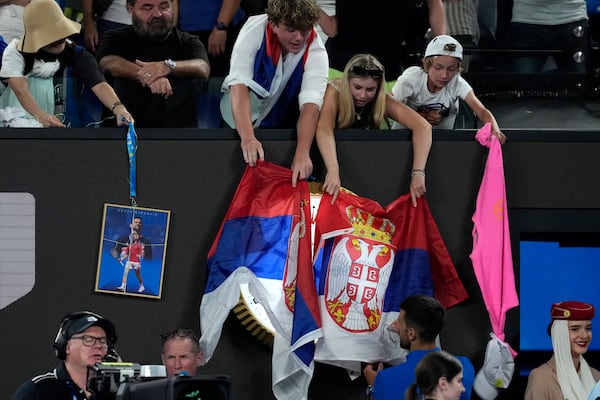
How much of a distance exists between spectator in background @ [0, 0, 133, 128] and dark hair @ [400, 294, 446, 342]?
5.84 feet

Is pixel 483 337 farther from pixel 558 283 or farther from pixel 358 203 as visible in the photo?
pixel 358 203

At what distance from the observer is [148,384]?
13.0 ft

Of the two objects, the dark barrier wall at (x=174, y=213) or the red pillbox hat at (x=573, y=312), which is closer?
the red pillbox hat at (x=573, y=312)

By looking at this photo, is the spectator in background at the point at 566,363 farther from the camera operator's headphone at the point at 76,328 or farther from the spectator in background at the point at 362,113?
the camera operator's headphone at the point at 76,328

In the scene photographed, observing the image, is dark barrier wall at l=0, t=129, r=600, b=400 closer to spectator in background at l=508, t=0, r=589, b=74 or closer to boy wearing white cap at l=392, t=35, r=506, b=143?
boy wearing white cap at l=392, t=35, r=506, b=143

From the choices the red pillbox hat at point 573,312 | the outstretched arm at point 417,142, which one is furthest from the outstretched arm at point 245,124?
the red pillbox hat at point 573,312

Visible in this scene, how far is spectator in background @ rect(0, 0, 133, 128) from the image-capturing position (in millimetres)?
6484

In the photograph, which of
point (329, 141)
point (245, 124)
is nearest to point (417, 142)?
point (329, 141)

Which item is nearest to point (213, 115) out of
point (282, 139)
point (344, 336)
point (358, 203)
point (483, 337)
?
point (282, 139)

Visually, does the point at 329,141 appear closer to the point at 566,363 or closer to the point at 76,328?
the point at 566,363

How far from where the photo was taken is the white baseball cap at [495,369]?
245 inches

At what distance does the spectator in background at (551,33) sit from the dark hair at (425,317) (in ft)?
6.55

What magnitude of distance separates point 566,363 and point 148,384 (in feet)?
8.78

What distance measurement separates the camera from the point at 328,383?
6367 mm
